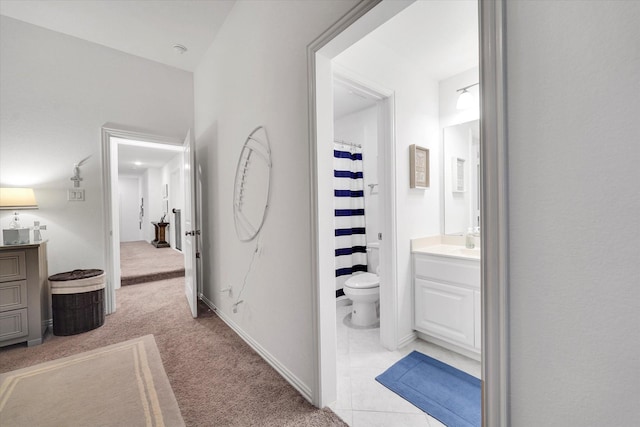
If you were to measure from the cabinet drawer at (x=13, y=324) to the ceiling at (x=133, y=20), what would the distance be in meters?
2.64

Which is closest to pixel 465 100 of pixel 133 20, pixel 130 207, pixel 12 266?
pixel 133 20

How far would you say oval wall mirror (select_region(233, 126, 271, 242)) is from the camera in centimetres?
198

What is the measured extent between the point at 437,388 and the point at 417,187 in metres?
1.50

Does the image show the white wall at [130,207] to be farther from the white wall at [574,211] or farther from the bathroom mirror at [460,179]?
the white wall at [574,211]

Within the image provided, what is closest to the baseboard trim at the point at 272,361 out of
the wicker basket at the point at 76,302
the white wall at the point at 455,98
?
the wicker basket at the point at 76,302

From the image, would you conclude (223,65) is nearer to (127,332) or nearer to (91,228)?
(91,228)

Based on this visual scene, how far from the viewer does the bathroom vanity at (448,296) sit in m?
2.00

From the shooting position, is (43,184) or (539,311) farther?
(43,184)

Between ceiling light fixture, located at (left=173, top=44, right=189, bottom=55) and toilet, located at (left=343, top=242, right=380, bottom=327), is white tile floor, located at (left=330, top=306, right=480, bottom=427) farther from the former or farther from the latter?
ceiling light fixture, located at (left=173, top=44, right=189, bottom=55)

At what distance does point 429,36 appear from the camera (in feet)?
6.68

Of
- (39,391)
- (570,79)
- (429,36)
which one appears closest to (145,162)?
(39,391)

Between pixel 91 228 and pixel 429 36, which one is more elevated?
pixel 429 36

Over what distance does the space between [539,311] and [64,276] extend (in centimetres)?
361

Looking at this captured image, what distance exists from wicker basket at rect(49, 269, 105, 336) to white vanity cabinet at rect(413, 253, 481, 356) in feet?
9.94
